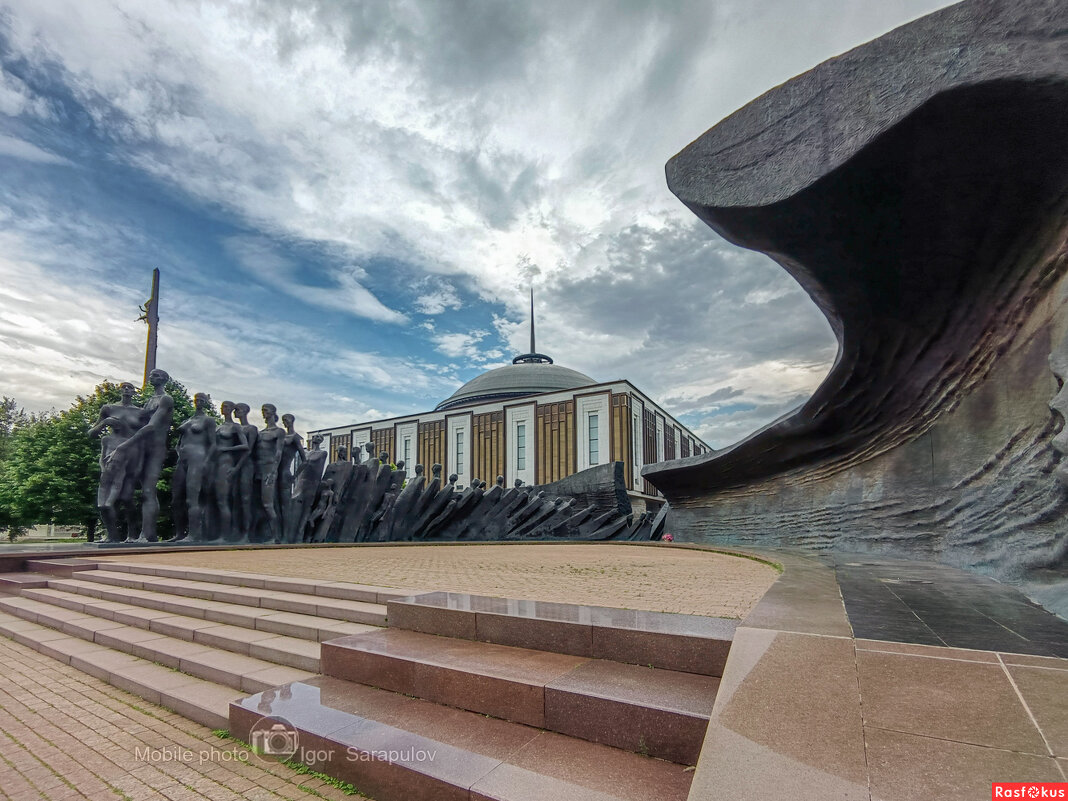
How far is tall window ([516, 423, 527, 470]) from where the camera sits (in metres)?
42.2

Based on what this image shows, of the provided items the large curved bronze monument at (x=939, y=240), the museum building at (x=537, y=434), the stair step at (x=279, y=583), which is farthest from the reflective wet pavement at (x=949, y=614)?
the museum building at (x=537, y=434)

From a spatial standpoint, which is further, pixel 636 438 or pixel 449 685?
pixel 636 438

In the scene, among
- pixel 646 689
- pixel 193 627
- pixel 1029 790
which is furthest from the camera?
pixel 193 627

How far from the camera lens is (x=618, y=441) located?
37.8m

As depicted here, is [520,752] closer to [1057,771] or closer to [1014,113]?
[1057,771]

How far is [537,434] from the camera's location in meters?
41.6

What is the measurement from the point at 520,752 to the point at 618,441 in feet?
119

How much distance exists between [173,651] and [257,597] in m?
0.83

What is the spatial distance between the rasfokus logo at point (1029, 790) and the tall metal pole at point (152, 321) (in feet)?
68.9

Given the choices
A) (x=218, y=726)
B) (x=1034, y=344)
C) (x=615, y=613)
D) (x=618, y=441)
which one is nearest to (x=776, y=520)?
(x=1034, y=344)

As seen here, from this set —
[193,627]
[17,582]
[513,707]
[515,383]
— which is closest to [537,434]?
[515,383]

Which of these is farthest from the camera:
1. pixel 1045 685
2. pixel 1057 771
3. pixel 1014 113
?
pixel 1014 113

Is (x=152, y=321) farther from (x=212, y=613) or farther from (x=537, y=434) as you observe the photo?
(x=537, y=434)

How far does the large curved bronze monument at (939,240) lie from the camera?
4148 millimetres
